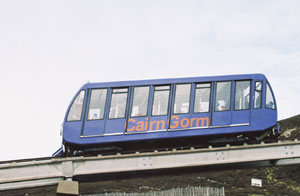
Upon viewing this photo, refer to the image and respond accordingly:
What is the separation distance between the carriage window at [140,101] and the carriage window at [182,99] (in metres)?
Answer: 1.08

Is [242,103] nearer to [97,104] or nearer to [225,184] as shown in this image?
[97,104]

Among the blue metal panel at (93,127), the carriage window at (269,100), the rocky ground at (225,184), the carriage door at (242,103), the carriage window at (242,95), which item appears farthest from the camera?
the rocky ground at (225,184)

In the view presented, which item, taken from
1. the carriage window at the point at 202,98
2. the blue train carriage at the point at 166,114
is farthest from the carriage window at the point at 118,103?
the carriage window at the point at 202,98

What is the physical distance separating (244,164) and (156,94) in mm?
3903

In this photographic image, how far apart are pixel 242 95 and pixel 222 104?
0.89 m

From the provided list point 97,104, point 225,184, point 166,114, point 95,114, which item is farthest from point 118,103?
point 225,184

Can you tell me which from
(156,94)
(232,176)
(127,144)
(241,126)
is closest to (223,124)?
(241,126)

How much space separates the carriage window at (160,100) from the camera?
13.0 meters

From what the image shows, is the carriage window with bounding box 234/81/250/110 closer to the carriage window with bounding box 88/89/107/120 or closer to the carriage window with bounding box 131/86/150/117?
the carriage window with bounding box 131/86/150/117

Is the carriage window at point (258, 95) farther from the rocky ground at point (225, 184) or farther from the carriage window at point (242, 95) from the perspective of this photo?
the rocky ground at point (225, 184)

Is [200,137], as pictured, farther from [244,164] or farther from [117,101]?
[117,101]

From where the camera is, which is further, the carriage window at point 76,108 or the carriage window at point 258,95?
the carriage window at point 258,95

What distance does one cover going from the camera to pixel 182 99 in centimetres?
1311

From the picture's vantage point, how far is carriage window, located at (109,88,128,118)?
42.5ft
